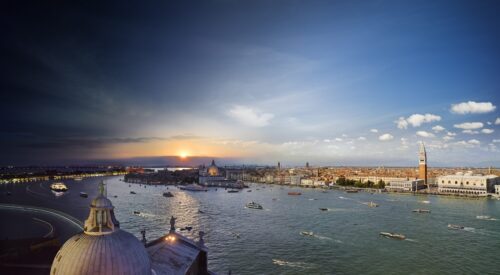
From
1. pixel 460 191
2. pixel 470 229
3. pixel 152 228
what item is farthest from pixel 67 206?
pixel 460 191

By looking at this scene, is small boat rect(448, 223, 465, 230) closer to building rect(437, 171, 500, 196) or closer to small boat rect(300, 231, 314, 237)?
small boat rect(300, 231, 314, 237)

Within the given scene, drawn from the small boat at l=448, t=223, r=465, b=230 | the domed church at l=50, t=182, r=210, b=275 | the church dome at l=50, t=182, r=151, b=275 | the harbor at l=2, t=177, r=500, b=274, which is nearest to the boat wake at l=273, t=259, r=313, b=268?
the harbor at l=2, t=177, r=500, b=274

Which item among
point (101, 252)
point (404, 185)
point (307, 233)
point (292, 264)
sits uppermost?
point (101, 252)

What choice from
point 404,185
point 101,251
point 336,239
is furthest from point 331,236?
point 404,185

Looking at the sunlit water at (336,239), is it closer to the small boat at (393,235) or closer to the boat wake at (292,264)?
the boat wake at (292,264)

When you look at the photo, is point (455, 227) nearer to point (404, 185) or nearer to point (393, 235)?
point (393, 235)

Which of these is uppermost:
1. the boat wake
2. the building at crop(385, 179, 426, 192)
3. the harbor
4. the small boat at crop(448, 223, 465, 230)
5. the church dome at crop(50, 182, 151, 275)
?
the church dome at crop(50, 182, 151, 275)

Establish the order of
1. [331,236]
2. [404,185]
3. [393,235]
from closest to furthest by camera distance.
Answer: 1. [331,236]
2. [393,235]
3. [404,185]
